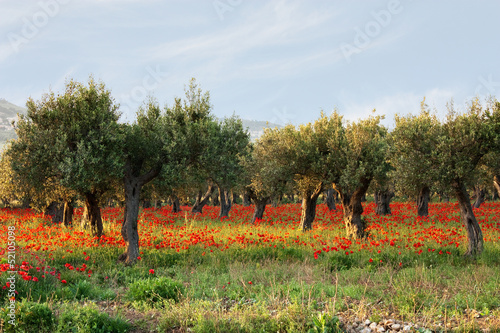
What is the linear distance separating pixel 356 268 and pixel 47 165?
14061mm

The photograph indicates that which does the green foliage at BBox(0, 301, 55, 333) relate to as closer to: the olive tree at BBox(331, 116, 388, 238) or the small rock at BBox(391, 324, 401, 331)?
the small rock at BBox(391, 324, 401, 331)

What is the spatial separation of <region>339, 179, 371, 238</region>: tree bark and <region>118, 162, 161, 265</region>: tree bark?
1157 centimetres

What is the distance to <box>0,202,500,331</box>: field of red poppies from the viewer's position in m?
8.33

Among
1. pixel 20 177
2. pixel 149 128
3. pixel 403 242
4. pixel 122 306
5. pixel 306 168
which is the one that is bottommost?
pixel 122 306

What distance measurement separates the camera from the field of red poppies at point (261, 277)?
8.33 meters

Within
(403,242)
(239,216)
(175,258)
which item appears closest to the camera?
(175,258)

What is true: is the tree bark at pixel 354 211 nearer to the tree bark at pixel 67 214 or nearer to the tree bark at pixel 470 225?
the tree bark at pixel 470 225

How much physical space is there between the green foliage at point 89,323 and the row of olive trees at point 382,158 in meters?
13.1

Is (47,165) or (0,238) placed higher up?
(47,165)

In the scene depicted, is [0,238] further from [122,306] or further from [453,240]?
[453,240]

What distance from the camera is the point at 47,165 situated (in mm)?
14234

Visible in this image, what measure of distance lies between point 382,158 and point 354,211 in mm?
3741

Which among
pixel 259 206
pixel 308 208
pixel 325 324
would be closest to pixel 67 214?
pixel 259 206

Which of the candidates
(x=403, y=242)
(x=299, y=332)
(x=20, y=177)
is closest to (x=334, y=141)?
(x=403, y=242)
